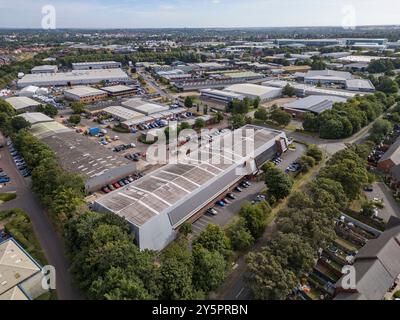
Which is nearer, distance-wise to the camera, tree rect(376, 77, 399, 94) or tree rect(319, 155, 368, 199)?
tree rect(319, 155, 368, 199)

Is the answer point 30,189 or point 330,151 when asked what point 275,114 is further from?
point 30,189

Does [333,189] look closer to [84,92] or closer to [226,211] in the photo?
[226,211]

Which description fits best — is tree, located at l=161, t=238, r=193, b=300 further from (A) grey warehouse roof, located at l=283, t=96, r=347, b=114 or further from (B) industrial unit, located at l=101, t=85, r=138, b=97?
(B) industrial unit, located at l=101, t=85, r=138, b=97

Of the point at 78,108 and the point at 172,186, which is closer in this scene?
the point at 172,186

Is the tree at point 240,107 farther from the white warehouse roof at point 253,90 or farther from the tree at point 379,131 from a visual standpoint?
the tree at point 379,131

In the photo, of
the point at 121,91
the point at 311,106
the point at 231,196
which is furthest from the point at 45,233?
the point at 121,91

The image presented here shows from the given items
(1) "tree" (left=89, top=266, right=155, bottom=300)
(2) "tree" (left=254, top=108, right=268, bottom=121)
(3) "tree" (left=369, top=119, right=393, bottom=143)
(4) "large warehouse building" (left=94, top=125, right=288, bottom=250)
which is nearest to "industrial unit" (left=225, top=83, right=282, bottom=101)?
(2) "tree" (left=254, top=108, right=268, bottom=121)
